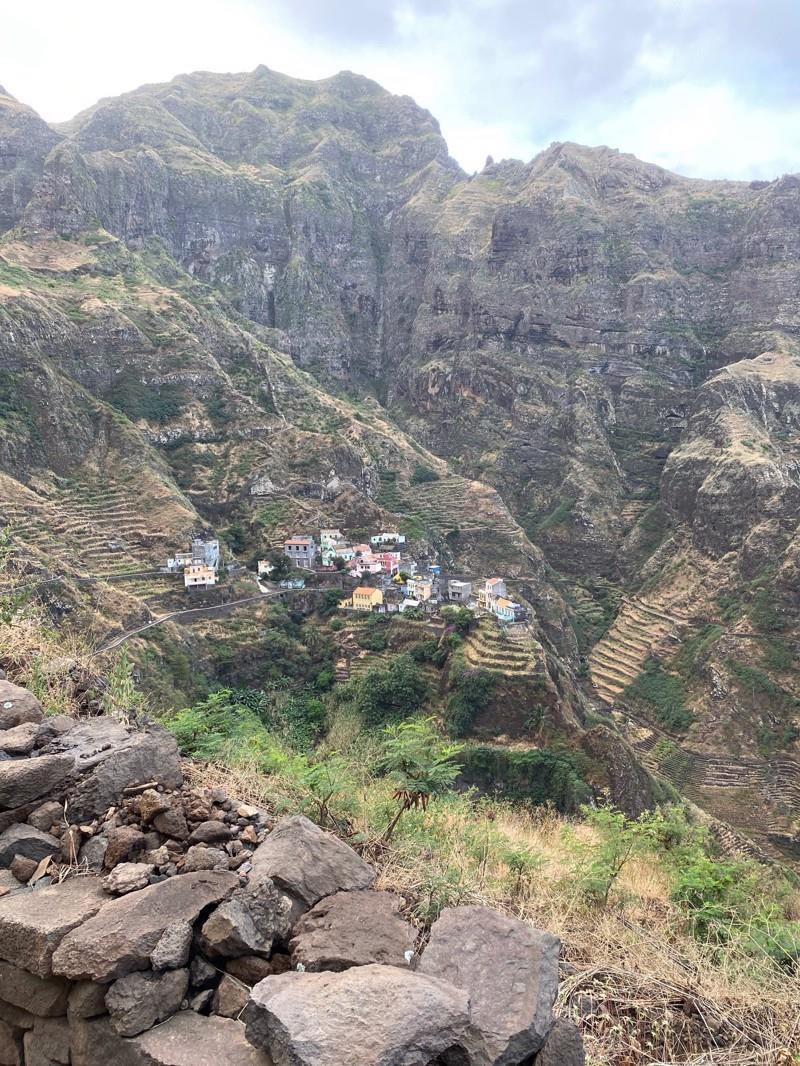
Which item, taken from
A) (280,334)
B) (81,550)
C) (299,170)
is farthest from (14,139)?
(81,550)

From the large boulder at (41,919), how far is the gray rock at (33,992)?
72mm

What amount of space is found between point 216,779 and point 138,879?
1526 mm

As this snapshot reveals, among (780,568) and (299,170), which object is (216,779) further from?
(299,170)

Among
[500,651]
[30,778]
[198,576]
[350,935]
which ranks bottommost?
[500,651]

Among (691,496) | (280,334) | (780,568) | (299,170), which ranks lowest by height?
(780,568)

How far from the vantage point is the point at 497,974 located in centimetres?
322

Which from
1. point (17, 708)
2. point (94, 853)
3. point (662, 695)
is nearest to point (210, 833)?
point (94, 853)

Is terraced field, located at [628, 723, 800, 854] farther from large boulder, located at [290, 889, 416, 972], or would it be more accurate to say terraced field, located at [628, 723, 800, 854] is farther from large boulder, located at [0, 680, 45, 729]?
large boulder, located at [0, 680, 45, 729]

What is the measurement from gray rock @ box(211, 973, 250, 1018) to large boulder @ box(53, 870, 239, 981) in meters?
0.33

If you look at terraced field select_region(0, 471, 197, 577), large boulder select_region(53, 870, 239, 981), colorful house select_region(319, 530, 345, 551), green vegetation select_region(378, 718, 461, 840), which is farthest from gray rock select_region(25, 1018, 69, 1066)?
colorful house select_region(319, 530, 345, 551)

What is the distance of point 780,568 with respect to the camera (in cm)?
5159

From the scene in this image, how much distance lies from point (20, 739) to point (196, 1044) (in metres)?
2.65

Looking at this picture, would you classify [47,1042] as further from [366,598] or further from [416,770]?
[366,598]

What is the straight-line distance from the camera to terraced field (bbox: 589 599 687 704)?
175 feet
